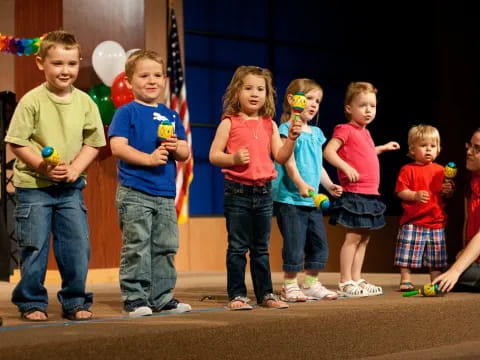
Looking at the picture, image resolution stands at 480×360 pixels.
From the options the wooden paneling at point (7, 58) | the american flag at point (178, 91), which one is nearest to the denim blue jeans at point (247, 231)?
the american flag at point (178, 91)

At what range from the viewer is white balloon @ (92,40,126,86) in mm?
5691

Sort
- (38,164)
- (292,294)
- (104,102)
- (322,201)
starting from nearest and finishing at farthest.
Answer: (38,164) → (322,201) → (292,294) → (104,102)

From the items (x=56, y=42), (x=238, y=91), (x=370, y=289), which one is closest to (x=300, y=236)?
(x=370, y=289)

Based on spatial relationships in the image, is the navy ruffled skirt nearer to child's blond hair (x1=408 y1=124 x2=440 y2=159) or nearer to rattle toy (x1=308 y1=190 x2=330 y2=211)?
child's blond hair (x1=408 y1=124 x2=440 y2=159)

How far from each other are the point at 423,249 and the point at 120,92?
2.31m

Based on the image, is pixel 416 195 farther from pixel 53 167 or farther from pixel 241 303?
pixel 53 167

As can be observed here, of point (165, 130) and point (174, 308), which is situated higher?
point (165, 130)

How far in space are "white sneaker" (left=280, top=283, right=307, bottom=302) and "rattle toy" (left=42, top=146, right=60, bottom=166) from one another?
52.1 inches

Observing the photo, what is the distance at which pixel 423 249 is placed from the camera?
4.29 meters

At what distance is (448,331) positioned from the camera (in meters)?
3.64

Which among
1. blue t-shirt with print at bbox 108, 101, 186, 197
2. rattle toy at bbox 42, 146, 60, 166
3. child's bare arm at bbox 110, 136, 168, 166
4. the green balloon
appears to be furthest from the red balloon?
rattle toy at bbox 42, 146, 60, 166

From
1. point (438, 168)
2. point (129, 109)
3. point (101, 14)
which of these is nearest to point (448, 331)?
point (438, 168)

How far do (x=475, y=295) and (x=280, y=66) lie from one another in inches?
262

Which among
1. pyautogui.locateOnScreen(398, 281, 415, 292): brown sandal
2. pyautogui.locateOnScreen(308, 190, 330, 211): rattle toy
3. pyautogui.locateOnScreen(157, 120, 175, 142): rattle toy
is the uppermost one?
pyautogui.locateOnScreen(157, 120, 175, 142): rattle toy
